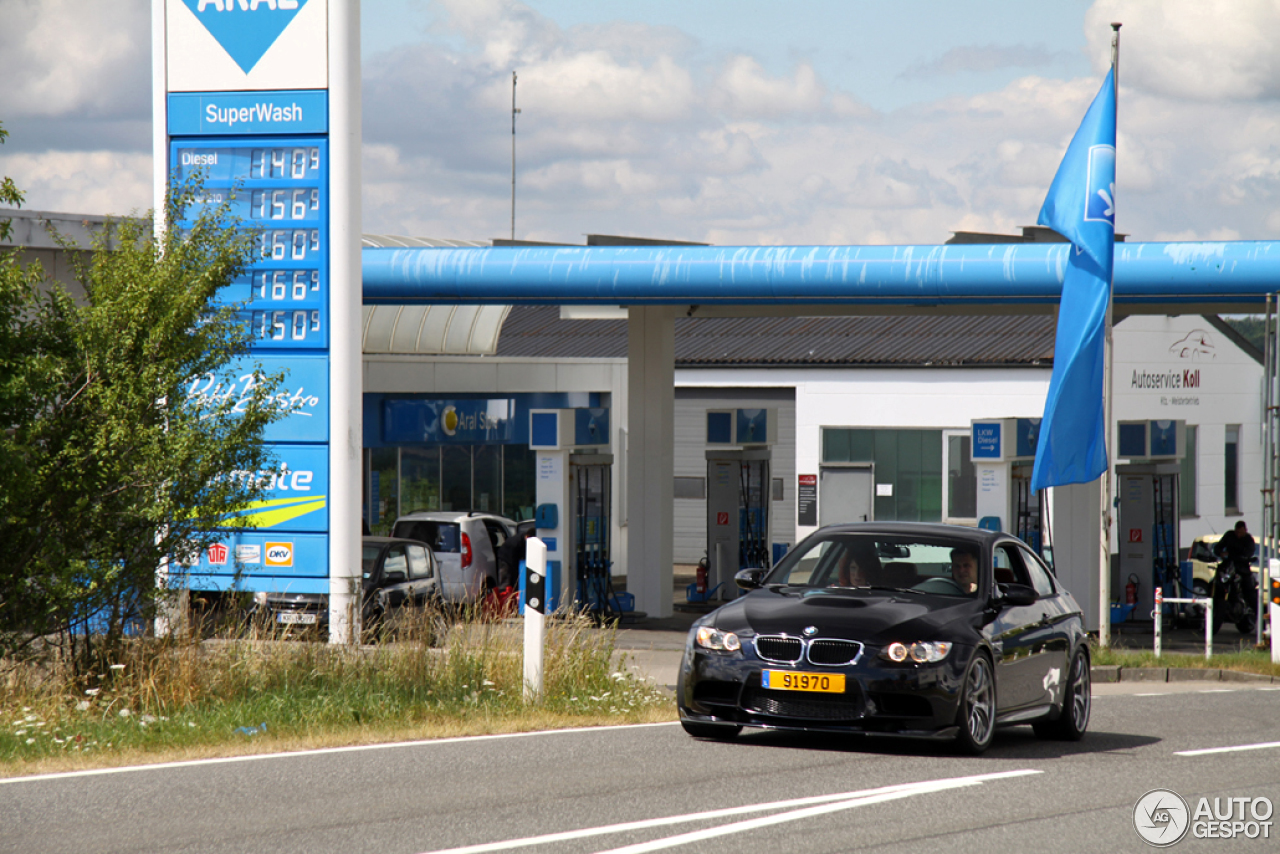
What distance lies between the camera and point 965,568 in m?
10.2

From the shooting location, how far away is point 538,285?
19.9 m

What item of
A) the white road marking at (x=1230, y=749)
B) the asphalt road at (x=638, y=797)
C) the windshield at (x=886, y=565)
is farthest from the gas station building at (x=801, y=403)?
the asphalt road at (x=638, y=797)

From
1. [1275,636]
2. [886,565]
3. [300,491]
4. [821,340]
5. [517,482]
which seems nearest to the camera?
[886,565]

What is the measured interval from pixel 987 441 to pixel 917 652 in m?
13.5

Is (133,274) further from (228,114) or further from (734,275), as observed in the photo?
(734,275)

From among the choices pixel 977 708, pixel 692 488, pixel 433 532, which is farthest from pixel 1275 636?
pixel 692 488

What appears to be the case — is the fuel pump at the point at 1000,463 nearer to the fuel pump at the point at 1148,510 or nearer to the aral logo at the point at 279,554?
the fuel pump at the point at 1148,510

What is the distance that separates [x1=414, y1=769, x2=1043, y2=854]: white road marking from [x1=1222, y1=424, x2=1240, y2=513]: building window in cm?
3080

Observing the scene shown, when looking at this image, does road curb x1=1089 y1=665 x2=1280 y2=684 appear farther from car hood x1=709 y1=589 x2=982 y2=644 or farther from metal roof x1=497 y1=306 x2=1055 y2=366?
metal roof x1=497 y1=306 x2=1055 y2=366

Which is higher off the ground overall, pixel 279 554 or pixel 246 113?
pixel 246 113

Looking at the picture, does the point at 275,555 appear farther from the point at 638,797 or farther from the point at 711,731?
the point at 638,797

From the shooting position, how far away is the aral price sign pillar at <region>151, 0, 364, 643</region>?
14.9 meters

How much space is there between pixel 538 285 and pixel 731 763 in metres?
11.8

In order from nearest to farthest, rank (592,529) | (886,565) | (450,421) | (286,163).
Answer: (886,565) → (286,163) → (592,529) → (450,421)
